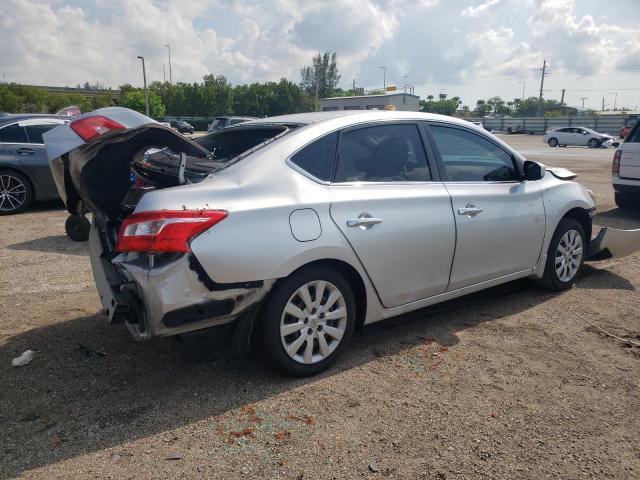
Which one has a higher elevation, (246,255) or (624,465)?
(246,255)

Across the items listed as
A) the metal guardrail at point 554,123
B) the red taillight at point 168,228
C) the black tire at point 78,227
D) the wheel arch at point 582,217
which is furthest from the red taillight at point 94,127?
the metal guardrail at point 554,123

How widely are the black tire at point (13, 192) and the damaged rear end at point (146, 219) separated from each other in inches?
224

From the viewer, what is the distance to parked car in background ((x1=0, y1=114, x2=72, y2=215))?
857 centimetres

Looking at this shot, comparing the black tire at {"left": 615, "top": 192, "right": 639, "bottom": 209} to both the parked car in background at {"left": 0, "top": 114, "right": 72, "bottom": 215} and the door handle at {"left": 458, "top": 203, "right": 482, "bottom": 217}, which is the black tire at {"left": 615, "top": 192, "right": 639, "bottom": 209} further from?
the parked car in background at {"left": 0, "top": 114, "right": 72, "bottom": 215}

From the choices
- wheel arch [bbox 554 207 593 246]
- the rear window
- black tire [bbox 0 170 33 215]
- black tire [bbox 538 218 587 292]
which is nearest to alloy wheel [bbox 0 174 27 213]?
black tire [bbox 0 170 33 215]

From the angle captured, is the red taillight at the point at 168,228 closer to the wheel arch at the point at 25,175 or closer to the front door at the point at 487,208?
the front door at the point at 487,208

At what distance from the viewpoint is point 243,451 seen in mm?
2686

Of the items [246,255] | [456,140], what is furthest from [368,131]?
[246,255]

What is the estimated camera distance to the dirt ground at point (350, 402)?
2.61 meters

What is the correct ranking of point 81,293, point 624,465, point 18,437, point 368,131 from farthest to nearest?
point 81,293 → point 368,131 → point 18,437 → point 624,465

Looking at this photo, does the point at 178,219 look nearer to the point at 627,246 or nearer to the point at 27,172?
the point at 627,246

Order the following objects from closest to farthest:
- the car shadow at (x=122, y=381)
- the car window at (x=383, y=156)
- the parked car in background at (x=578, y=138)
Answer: the car shadow at (x=122, y=381) → the car window at (x=383, y=156) → the parked car in background at (x=578, y=138)

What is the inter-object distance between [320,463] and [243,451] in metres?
0.39

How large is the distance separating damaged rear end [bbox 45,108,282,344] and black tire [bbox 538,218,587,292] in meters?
2.74
